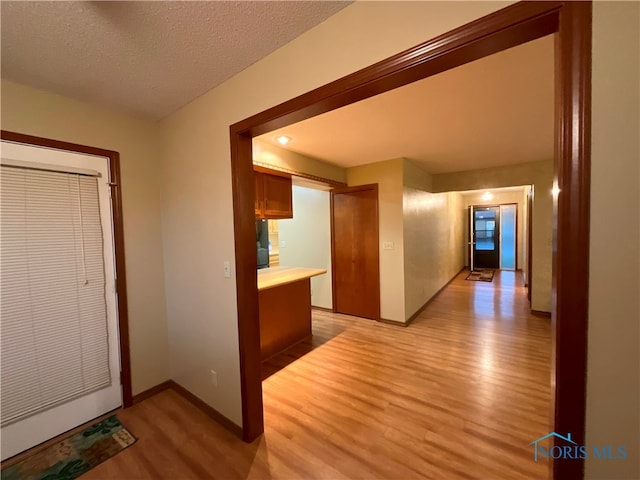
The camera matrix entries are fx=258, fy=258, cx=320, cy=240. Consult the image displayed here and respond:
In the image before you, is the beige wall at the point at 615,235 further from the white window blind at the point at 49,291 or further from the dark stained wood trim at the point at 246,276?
the white window blind at the point at 49,291

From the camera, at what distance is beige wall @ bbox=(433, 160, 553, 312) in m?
3.97

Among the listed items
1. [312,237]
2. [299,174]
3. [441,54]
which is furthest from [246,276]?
[312,237]

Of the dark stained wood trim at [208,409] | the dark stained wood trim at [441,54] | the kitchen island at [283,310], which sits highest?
the dark stained wood trim at [441,54]

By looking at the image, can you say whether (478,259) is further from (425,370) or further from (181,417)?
(181,417)

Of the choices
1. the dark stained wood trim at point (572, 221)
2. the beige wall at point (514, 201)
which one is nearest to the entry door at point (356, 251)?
the dark stained wood trim at point (572, 221)

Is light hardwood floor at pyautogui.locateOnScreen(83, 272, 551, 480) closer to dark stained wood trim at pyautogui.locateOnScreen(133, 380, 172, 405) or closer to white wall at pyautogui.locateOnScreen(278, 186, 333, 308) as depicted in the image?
dark stained wood trim at pyautogui.locateOnScreen(133, 380, 172, 405)

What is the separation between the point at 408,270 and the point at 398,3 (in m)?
3.30

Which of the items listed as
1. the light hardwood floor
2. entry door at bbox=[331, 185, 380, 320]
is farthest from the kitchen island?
entry door at bbox=[331, 185, 380, 320]

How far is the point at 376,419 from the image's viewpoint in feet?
6.32

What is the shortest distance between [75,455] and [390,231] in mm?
3709

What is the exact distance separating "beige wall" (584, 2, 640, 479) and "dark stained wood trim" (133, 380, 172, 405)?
9.26 ft

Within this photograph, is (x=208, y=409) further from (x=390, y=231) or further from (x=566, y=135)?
(x=390, y=231)

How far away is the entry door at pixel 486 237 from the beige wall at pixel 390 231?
5993 mm

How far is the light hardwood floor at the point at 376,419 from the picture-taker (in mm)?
1546
